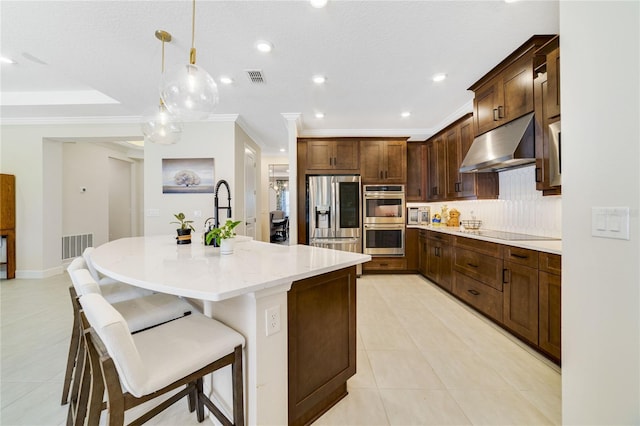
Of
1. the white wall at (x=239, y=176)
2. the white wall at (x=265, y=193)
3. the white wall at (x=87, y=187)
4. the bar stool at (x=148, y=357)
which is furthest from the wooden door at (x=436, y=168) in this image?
the white wall at (x=87, y=187)

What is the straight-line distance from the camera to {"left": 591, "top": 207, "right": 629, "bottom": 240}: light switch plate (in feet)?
2.94

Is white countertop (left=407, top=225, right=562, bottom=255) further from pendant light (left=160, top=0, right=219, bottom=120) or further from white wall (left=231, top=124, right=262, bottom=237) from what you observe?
white wall (left=231, top=124, right=262, bottom=237)

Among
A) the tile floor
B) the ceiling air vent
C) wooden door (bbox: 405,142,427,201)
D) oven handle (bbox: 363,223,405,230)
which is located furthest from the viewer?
wooden door (bbox: 405,142,427,201)

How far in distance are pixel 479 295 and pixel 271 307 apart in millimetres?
2550

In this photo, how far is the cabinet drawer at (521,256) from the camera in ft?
6.60

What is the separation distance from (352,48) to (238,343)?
8.06 feet

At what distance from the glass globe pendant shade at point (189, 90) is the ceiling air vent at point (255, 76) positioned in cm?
117

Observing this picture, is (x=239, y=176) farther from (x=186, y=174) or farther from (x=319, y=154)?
(x=319, y=154)

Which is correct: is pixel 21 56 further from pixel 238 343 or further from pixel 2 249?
pixel 238 343

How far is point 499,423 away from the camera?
1.38 metres

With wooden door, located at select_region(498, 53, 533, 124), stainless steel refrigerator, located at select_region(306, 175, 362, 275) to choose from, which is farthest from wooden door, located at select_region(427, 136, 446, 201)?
wooden door, located at select_region(498, 53, 533, 124)

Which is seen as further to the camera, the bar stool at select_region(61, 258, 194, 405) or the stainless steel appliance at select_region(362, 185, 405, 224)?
the stainless steel appliance at select_region(362, 185, 405, 224)

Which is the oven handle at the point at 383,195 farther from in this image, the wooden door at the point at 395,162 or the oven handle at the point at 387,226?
the oven handle at the point at 387,226

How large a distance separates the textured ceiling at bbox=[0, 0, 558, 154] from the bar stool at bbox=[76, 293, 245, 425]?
82.3 inches
